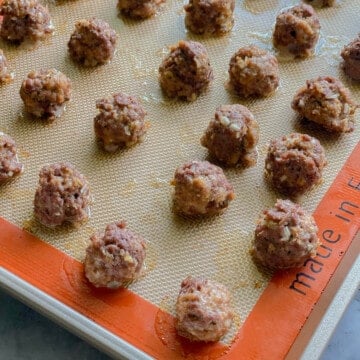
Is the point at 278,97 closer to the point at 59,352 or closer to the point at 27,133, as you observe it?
the point at 27,133

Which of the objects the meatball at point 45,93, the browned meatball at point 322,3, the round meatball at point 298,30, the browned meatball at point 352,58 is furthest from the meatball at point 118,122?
the browned meatball at point 322,3

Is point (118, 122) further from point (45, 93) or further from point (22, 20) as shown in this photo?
point (22, 20)

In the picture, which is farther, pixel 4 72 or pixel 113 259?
pixel 4 72

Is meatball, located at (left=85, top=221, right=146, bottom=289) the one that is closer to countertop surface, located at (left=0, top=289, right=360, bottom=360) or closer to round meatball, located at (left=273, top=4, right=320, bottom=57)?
countertop surface, located at (left=0, top=289, right=360, bottom=360)

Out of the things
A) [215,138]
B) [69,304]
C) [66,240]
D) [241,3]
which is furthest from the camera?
[241,3]

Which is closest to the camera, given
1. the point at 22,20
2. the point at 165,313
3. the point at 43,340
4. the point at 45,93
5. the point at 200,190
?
the point at 165,313

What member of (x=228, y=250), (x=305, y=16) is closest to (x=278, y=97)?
(x=305, y=16)

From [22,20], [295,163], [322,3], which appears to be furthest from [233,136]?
[22,20]
